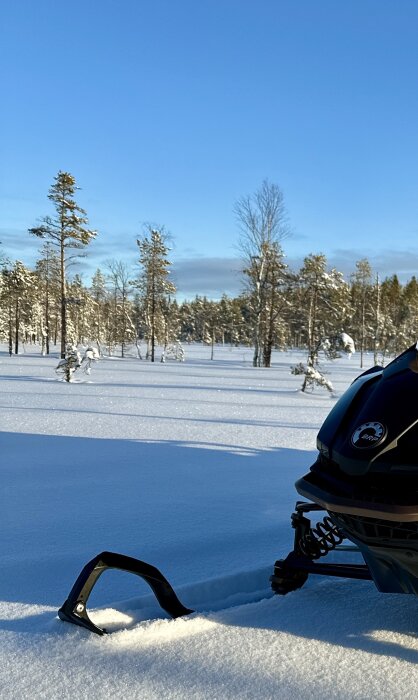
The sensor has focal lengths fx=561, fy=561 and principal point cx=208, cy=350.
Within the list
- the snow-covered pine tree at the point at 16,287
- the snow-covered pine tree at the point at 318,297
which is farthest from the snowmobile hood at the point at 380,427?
the snow-covered pine tree at the point at 16,287

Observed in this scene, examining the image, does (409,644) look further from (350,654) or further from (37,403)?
(37,403)

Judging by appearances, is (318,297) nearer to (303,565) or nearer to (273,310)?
(273,310)

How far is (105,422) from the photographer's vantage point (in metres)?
9.26

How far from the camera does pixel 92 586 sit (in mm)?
2215

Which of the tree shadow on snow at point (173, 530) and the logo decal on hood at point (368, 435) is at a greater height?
the logo decal on hood at point (368, 435)

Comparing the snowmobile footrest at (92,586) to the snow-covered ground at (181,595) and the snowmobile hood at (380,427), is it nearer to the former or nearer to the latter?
the snow-covered ground at (181,595)

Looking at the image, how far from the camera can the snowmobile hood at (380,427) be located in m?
1.89

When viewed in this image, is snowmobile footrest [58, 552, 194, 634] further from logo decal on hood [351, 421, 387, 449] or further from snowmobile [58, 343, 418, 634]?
logo decal on hood [351, 421, 387, 449]

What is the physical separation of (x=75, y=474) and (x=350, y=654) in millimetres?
3760

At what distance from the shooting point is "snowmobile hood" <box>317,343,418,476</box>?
1.89m

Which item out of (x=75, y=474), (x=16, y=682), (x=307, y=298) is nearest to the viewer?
(x=16, y=682)

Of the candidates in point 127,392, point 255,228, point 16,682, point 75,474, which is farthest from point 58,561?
point 255,228

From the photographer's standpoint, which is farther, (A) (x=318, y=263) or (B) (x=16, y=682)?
(A) (x=318, y=263)

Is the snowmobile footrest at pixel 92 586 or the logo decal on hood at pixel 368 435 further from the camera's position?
the snowmobile footrest at pixel 92 586
